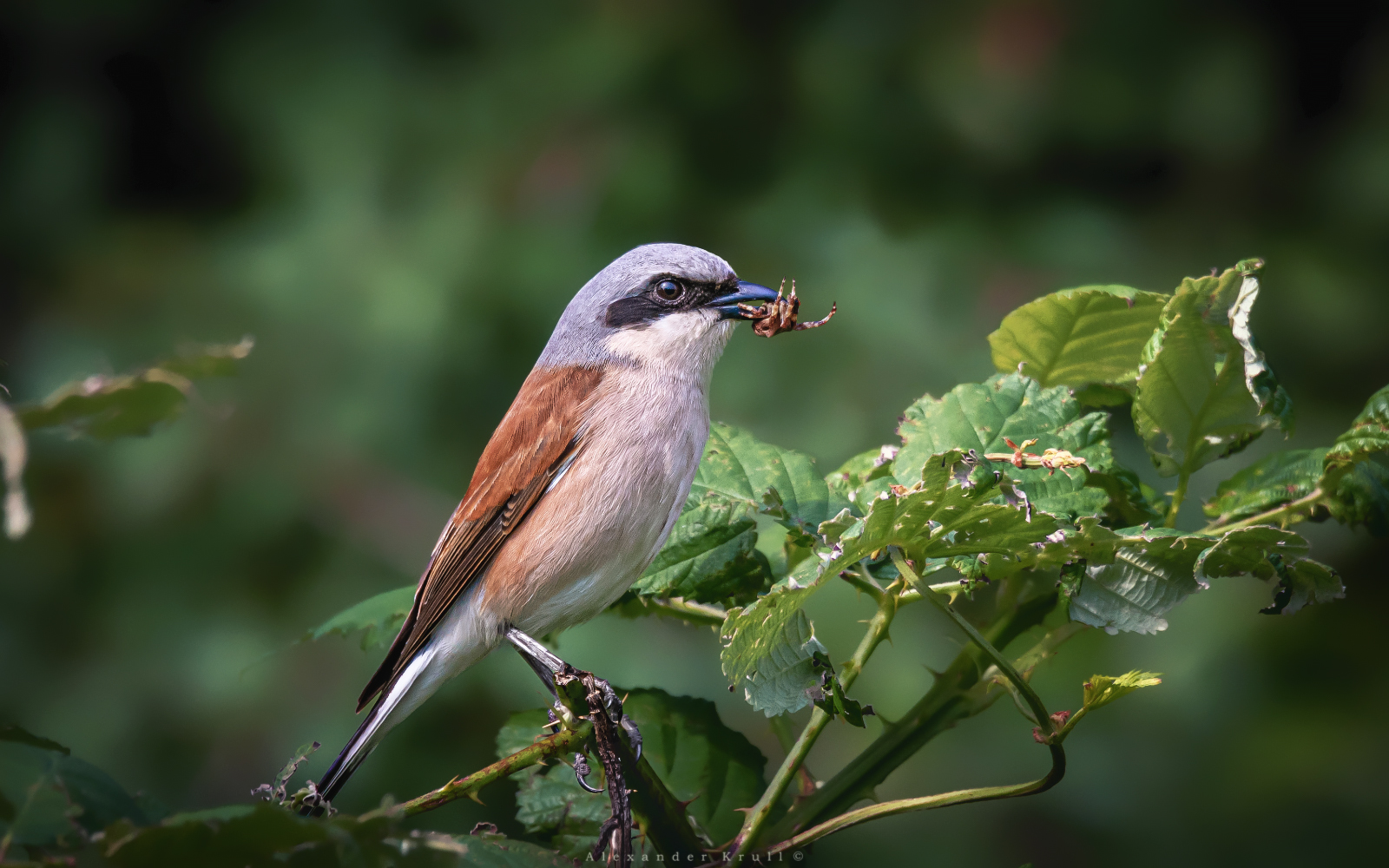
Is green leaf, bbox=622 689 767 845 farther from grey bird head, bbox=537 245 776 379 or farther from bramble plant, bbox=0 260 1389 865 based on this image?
grey bird head, bbox=537 245 776 379

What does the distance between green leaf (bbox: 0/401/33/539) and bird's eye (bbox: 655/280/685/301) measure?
85.5 inches

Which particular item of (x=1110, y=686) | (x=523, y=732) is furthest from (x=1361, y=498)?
(x=523, y=732)

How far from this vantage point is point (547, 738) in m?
1.48

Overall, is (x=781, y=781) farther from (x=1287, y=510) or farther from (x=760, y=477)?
(x=1287, y=510)

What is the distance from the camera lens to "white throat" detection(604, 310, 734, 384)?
2.71 m

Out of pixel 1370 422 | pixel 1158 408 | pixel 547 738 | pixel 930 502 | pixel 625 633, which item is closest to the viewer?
pixel 930 502

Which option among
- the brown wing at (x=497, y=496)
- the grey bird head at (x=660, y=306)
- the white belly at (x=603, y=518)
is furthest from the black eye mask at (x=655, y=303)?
the white belly at (x=603, y=518)

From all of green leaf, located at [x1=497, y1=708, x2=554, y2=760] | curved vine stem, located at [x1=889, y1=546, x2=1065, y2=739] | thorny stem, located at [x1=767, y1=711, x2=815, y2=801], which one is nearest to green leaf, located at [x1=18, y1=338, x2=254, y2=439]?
curved vine stem, located at [x1=889, y1=546, x2=1065, y2=739]

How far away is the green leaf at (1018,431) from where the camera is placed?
171 cm

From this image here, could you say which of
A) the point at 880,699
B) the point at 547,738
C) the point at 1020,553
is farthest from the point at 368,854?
the point at 880,699

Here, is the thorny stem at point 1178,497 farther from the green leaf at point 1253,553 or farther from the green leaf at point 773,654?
the green leaf at point 773,654

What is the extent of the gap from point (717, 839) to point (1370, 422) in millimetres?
1221

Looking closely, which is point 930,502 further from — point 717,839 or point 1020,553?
point 717,839

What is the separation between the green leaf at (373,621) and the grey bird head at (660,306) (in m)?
0.89
